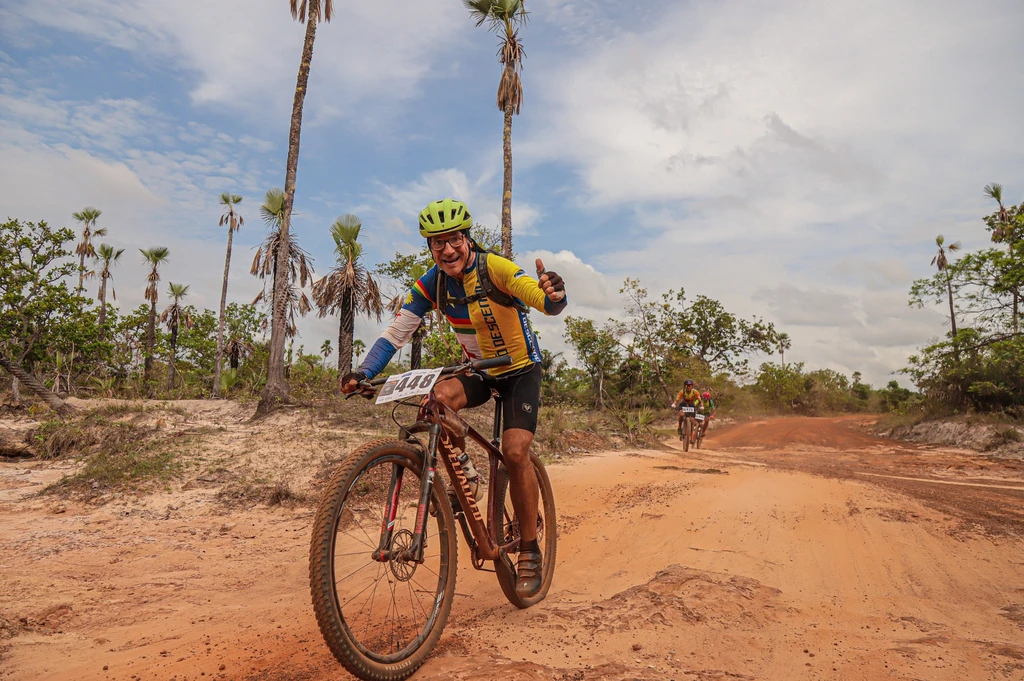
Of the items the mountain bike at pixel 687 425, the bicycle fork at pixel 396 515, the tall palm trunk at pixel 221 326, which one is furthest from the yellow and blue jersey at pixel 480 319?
the tall palm trunk at pixel 221 326

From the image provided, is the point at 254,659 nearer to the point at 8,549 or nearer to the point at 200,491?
the point at 8,549

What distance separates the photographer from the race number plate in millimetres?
3055

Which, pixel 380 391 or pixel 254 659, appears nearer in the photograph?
pixel 254 659

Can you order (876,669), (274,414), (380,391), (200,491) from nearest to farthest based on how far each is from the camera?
(876,669) → (380,391) → (200,491) → (274,414)

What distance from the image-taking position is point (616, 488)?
7492mm

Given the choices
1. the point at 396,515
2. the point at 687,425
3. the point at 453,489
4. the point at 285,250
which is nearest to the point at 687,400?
the point at 687,425

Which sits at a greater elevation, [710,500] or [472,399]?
[472,399]

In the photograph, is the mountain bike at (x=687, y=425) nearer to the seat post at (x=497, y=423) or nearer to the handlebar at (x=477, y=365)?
the seat post at (x=497, y=423)

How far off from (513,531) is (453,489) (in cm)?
82

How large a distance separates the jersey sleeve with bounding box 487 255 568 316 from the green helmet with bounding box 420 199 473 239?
11.6 inches

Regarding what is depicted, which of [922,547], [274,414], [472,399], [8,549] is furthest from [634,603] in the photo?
[274,414]

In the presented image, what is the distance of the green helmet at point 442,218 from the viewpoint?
11.6 feet

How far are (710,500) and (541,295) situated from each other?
421 cm

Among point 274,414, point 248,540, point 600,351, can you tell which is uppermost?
point 600,351
